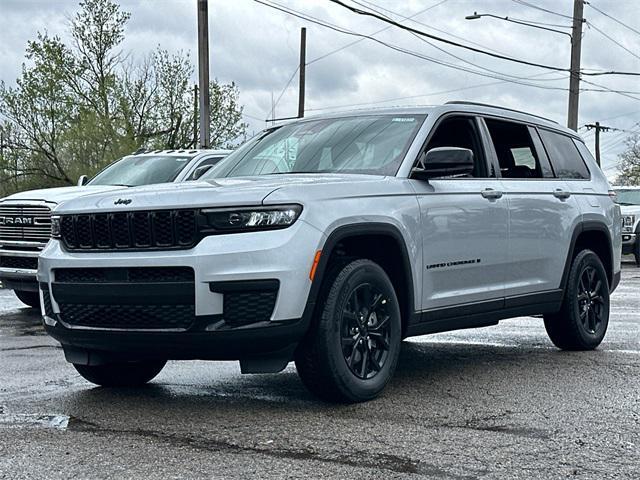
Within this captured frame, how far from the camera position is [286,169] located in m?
6.73

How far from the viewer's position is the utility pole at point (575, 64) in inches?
1160

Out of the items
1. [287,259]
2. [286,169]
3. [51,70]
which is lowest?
[287,259]

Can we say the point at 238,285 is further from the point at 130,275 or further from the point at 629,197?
the point at 629,197

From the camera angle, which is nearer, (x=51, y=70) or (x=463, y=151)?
(x=463, y=151)

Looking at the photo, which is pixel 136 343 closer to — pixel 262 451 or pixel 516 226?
pixel 262 451

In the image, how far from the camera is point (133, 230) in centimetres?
548

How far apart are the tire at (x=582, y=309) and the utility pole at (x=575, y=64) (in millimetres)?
21747

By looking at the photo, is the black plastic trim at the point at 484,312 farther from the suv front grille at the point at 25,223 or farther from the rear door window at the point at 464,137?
the suv front grille at the point at 25,223

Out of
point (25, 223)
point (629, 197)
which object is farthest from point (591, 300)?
point (629, 197)

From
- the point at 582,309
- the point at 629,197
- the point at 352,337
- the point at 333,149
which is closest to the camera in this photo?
the point at 352,337

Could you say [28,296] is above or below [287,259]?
below

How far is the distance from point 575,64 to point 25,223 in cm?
2218

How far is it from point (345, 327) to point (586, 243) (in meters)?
3.56

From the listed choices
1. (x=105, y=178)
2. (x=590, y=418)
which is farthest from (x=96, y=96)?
(x=590, y=418)
